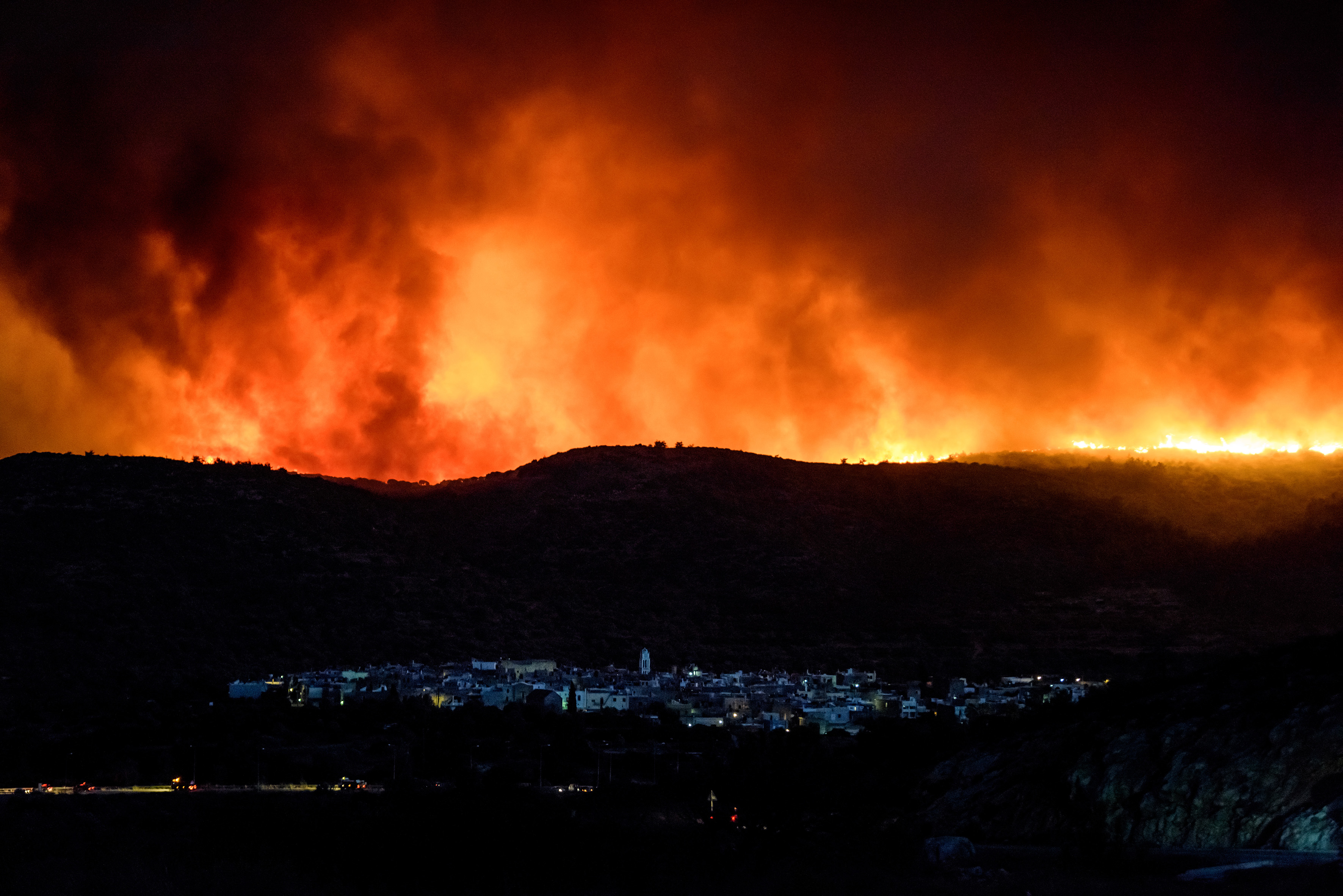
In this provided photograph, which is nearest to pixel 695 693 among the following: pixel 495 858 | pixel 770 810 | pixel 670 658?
pixel 670 658

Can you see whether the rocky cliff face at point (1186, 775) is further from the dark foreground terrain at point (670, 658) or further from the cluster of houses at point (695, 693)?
the cluster of houses at point (695, 693)

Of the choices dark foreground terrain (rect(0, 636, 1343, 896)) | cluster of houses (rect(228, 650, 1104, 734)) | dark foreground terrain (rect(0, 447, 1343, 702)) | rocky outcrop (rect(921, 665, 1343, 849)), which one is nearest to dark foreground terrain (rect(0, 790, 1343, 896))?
dark foreground terrain (rect(0, 636, 1343, 896))

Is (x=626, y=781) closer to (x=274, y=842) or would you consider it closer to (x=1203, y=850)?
(x=274, y=842)

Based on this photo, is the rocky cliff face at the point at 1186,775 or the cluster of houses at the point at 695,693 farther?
the cluster of houses at the point at 695,693

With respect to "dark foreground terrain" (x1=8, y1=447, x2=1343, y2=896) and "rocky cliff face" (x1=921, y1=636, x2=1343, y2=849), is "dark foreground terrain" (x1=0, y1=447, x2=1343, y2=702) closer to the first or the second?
"dark foreground terrain" (x1=8, y1=447, x2=1343, y2=896)

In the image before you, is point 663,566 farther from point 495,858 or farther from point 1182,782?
point 1182,782

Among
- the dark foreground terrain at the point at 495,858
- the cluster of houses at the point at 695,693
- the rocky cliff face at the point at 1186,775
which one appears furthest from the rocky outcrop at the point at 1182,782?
the cluster of houses at the point at 695,693
